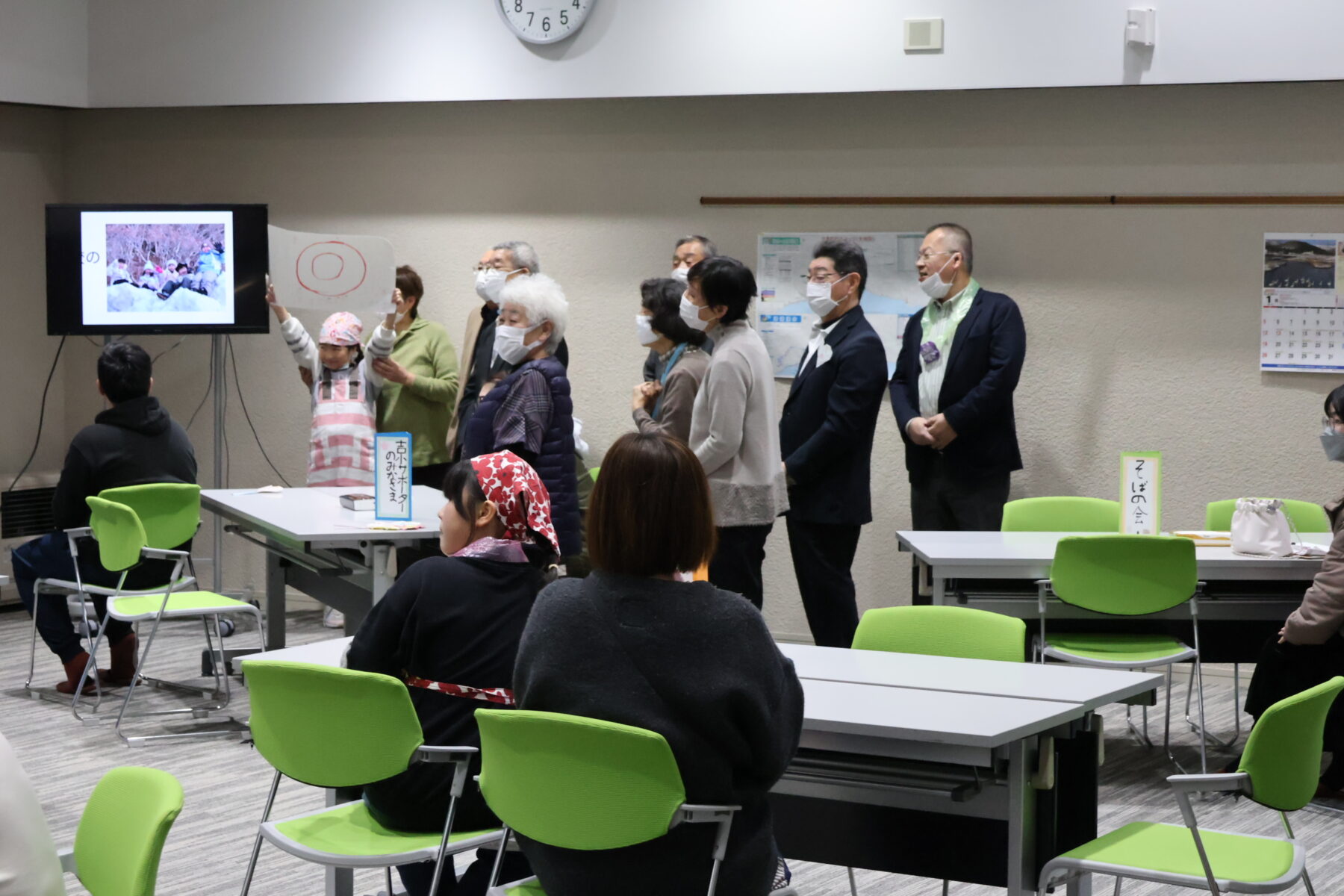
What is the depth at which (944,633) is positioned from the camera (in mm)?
3412

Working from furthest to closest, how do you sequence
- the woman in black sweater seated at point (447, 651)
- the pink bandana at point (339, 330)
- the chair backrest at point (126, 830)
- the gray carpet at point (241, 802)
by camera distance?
the pink bandana at point (339, 330)
the gray carpet at point (241, 802)
the woman in black sweater seated at point (447, 651)
the chair backrest at point (126, 830)

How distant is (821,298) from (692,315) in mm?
664

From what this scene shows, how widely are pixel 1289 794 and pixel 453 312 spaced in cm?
504

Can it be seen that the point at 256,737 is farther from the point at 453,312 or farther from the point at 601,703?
the point at 453,312

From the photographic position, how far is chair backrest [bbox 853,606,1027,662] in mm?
3334

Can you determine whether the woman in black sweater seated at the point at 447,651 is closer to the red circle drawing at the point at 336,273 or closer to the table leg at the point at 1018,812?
the table leg at the point at 1018,812

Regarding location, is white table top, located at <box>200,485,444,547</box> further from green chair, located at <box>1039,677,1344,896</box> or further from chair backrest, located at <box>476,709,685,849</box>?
green chair, located at <box>1039,677,1344,896</box>

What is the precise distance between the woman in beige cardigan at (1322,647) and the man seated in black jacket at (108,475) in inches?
152

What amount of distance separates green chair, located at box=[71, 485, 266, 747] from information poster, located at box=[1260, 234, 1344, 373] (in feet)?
13.4

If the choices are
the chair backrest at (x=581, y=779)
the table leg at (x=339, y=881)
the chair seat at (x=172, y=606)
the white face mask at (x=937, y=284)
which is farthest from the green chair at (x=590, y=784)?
the white face mask at (x=937, y=284)

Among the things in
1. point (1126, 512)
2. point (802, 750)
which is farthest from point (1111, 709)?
point (802, 750)

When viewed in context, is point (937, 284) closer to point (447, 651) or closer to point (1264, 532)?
point (1264, 532)

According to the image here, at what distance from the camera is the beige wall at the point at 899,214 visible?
20.0 ft

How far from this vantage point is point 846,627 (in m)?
5.21
